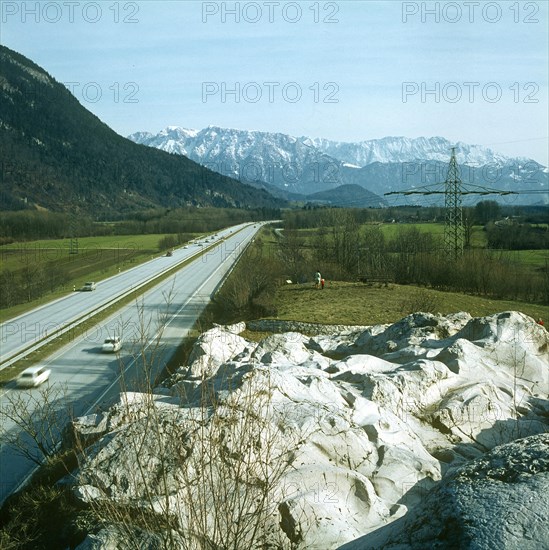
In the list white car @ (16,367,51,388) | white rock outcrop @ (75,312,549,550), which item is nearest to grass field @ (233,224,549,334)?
white car @ (16,367,51,388)

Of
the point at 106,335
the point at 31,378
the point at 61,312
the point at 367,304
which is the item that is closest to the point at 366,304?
the point at 367,304

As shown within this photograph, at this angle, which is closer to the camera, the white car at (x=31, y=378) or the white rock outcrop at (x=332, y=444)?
the white rock outcrop at (x=332, y=444)

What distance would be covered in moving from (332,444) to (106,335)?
3424 cm

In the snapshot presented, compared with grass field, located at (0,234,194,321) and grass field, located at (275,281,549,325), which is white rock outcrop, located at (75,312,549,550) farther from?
grass field, located at (0,234,194,321)

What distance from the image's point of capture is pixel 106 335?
42.4 m

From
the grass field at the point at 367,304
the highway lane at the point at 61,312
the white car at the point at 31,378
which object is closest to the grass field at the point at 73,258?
the highway lane at the point at 61,312

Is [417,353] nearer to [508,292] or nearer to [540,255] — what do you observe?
[508,292]

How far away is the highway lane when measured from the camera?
41.0 m

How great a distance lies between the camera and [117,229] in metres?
143

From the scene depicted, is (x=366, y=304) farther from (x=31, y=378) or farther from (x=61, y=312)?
(x=61, y=312)

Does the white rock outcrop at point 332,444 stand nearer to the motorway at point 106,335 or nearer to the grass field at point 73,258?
the motorway at point 106,335

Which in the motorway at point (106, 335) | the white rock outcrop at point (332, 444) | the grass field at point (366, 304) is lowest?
the motorway at point (106, 335)

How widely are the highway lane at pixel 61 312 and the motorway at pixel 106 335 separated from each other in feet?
0.29

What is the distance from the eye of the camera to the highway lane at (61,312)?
41031mm
